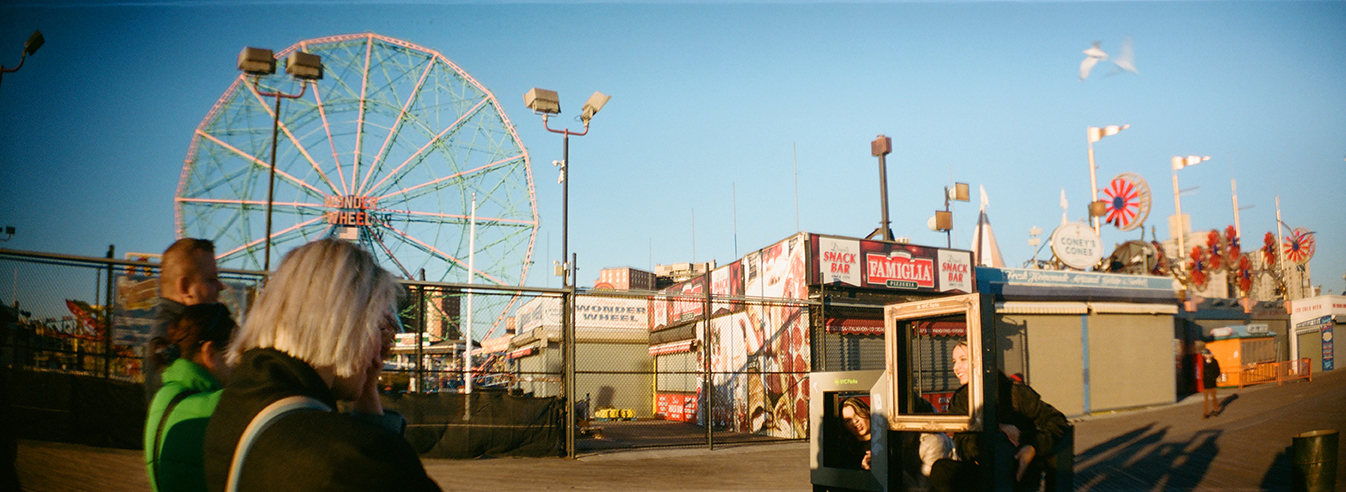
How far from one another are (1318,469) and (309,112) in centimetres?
3534

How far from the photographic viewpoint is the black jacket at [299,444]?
108cm

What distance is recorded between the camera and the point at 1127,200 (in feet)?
94.6

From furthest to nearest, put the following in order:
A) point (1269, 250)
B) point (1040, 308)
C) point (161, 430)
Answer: point (1269, 250) → point (1040, 308) → point (161, 430)

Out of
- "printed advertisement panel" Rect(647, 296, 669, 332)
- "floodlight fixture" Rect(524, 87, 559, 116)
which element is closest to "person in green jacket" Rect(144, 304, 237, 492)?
"floodlight fixture" Rect(524, 87, 559, 116)

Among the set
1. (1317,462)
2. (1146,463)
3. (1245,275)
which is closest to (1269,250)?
(1245,275)

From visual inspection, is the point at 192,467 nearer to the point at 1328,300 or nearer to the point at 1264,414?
the point at 1264,414

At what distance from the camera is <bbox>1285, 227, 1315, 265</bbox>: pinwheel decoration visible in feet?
118

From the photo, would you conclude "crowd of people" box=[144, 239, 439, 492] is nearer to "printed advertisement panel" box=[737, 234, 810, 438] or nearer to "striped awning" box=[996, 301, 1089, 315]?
"printed advertisement panel" box=[737, 234, 810, 438]

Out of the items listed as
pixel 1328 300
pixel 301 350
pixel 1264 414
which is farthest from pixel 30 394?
pixel 1328 300

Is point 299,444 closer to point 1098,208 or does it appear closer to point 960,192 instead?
point 960,192

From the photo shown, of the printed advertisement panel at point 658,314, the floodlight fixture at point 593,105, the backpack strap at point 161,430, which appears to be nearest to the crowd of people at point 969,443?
the backpack strap at point 161,430

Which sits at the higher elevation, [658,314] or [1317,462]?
[658,314]

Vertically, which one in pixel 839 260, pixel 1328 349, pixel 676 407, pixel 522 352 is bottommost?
pixel 676 407

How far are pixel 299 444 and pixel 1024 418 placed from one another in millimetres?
5080
